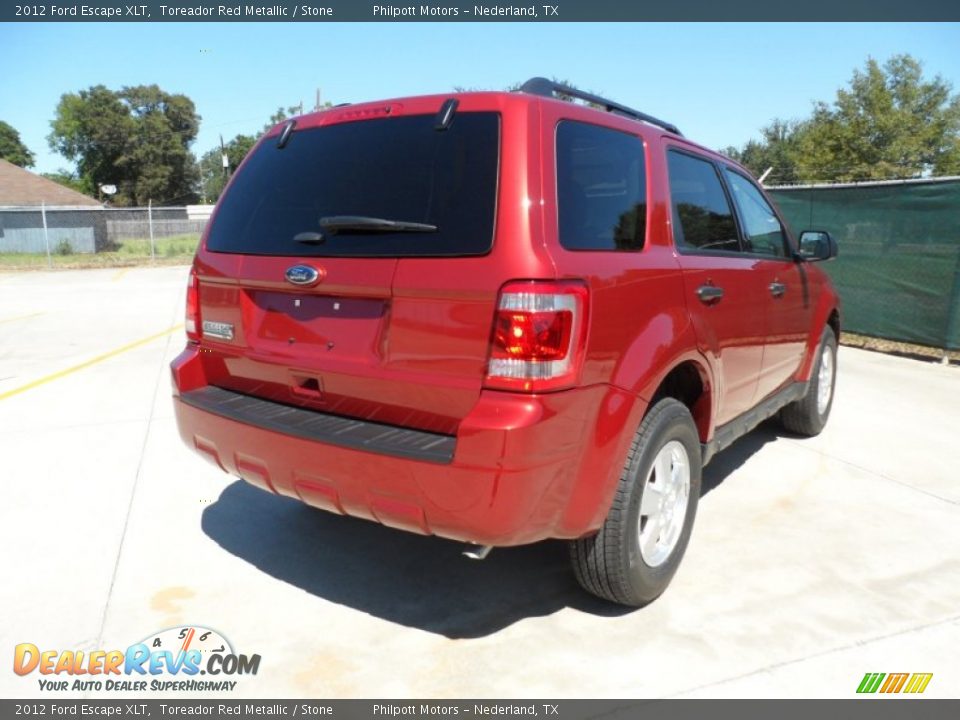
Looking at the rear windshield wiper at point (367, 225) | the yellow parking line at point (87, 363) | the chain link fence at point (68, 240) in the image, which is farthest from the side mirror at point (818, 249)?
the chain link fence at point (68, 240)

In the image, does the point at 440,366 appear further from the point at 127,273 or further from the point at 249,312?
the point at 127,273

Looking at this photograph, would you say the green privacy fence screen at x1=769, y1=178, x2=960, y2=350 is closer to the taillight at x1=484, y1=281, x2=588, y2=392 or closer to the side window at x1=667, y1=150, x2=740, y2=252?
the side window at x1=667, y1=150, x2=740, y2=252

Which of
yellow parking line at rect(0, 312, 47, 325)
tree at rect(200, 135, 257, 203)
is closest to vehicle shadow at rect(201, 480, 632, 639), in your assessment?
yellow parking line at rect(0, 312, 47, 325)

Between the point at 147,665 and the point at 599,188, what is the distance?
→ 7.95ft

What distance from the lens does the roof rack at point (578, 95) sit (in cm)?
282

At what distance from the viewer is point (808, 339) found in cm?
500

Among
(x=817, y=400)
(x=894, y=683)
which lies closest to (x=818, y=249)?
(x=817, y=400)

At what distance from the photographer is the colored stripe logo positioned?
8.44 ft

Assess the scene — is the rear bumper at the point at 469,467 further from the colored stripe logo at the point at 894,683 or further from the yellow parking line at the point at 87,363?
the yellow parking line at the point at 87,363

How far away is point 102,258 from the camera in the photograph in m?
30.8

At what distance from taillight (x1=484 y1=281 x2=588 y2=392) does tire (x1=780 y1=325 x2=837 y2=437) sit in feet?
11.4


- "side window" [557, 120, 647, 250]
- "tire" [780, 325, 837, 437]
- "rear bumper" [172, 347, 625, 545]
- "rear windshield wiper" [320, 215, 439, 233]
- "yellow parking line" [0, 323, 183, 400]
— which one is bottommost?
"yellow parking line" [0, 323, 183, 400]

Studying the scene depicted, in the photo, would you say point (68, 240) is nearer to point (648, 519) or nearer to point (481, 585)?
point (481, 585)

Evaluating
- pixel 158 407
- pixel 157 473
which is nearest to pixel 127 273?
pixel 158 407
